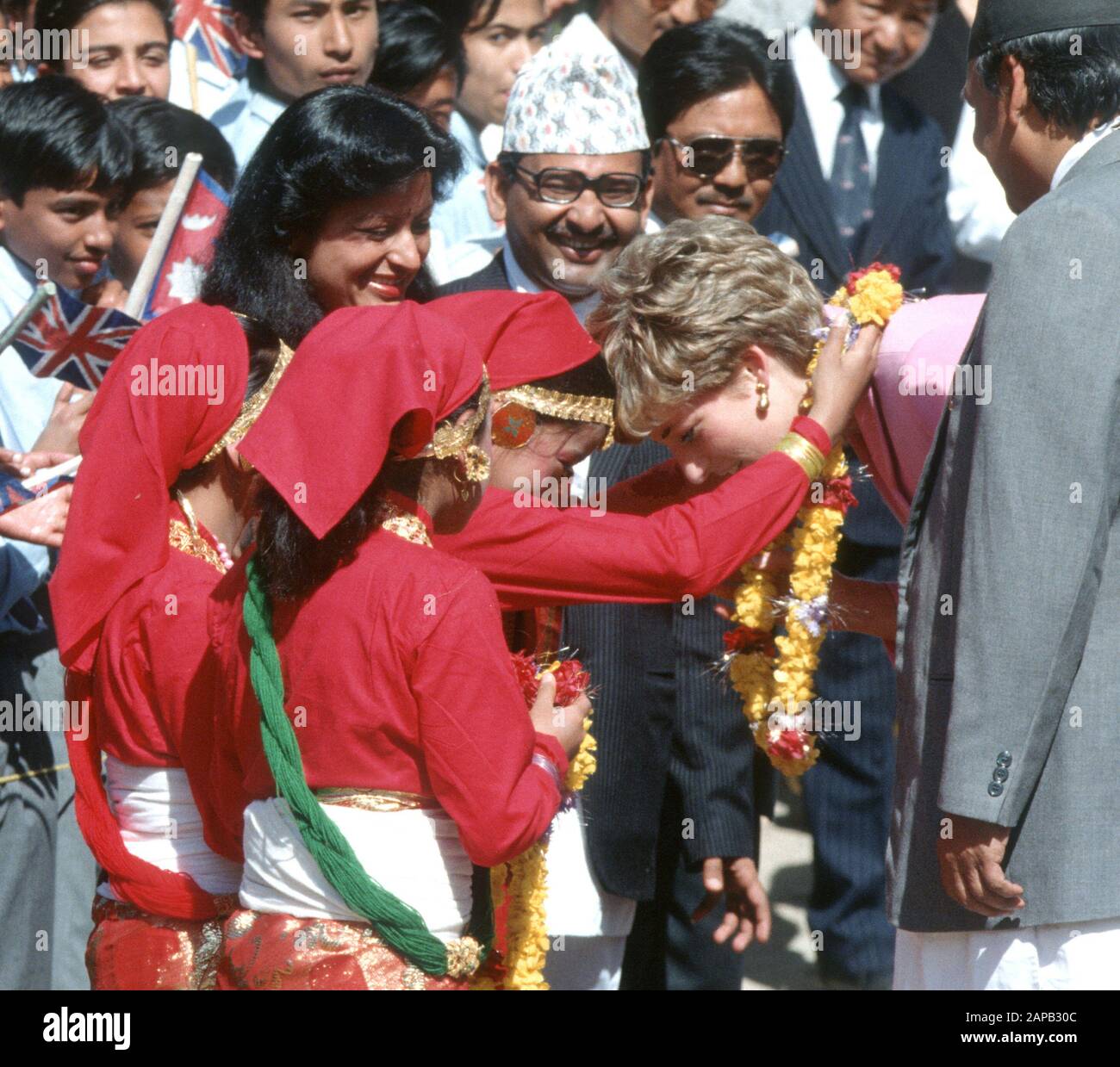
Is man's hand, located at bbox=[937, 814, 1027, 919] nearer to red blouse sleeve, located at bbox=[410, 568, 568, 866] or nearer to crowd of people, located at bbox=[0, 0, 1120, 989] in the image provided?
crowd of people, located at bbox=[0, 0, 1120, 989]

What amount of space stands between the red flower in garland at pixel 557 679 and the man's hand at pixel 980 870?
0.76 m

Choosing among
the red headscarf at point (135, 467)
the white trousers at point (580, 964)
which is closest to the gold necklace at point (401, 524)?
the red headscarf at point (135, 467)

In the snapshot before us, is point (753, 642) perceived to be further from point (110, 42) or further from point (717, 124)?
point (110, 42)

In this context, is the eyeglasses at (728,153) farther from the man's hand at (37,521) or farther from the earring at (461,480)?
the earring at (461,480)

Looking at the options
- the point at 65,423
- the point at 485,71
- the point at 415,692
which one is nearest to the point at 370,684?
the point at 415,692

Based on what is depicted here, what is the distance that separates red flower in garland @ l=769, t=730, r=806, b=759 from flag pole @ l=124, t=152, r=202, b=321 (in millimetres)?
2215

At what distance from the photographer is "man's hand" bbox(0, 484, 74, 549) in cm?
407

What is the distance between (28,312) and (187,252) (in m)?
0.69

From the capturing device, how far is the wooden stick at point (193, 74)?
5320mm

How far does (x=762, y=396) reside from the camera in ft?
11.5

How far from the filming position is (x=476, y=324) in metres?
3.35

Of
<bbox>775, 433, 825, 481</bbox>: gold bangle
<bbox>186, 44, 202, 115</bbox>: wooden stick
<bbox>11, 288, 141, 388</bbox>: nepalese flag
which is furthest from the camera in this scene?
<bbox>186, 44, 202, 115</bbox>: wooden stick

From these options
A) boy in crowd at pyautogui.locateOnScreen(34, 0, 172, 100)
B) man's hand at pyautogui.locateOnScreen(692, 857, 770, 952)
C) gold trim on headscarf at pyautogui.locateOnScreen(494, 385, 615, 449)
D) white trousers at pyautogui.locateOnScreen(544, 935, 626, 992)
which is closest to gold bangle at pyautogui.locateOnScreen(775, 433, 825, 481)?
gold trim on headscarf at pyautogui.locateOnScreen(494, 385, 615, 449)
